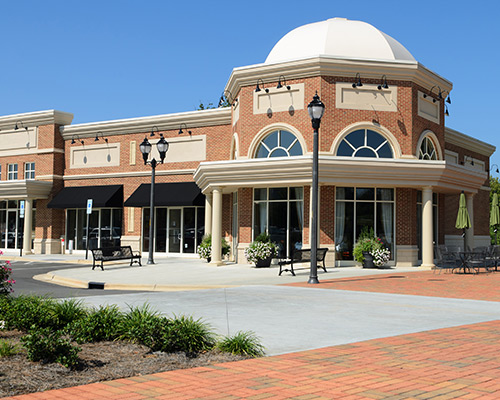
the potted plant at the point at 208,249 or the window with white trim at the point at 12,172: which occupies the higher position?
the window with white trim at the point at 12,172

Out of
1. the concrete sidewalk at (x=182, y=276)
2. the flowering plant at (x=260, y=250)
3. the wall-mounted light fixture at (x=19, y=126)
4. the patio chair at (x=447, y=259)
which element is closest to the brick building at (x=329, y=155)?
the flowering plant at (x=260, y=250)

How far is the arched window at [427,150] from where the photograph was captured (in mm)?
26241

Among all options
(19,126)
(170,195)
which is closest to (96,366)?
(170,195)

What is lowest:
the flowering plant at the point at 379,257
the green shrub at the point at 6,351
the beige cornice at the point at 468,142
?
the green shrub at the point at 6,351

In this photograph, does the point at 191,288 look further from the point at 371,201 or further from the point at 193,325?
the point at 371,201

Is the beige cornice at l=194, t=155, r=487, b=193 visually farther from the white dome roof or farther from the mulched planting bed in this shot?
the mulched planting bed

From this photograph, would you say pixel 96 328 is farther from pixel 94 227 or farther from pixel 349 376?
pixel 94 227

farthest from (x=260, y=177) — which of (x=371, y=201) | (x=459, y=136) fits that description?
(x=459, y=136)

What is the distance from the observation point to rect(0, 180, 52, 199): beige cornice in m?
34.8

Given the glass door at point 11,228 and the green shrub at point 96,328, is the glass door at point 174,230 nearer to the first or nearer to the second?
the glass door at point 11,228

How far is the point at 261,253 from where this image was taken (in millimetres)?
23281

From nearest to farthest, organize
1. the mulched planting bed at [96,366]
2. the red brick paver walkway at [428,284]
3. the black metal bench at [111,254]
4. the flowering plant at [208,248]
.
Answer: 1. the mulched planting bed at [96,366]
2. the red brick paver walkway at [428,284]
3. the black metal bench at [111,254]
4. the flowering plant at [208,248]

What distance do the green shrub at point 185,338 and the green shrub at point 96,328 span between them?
953 mm

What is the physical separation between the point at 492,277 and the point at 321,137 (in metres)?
8.72
